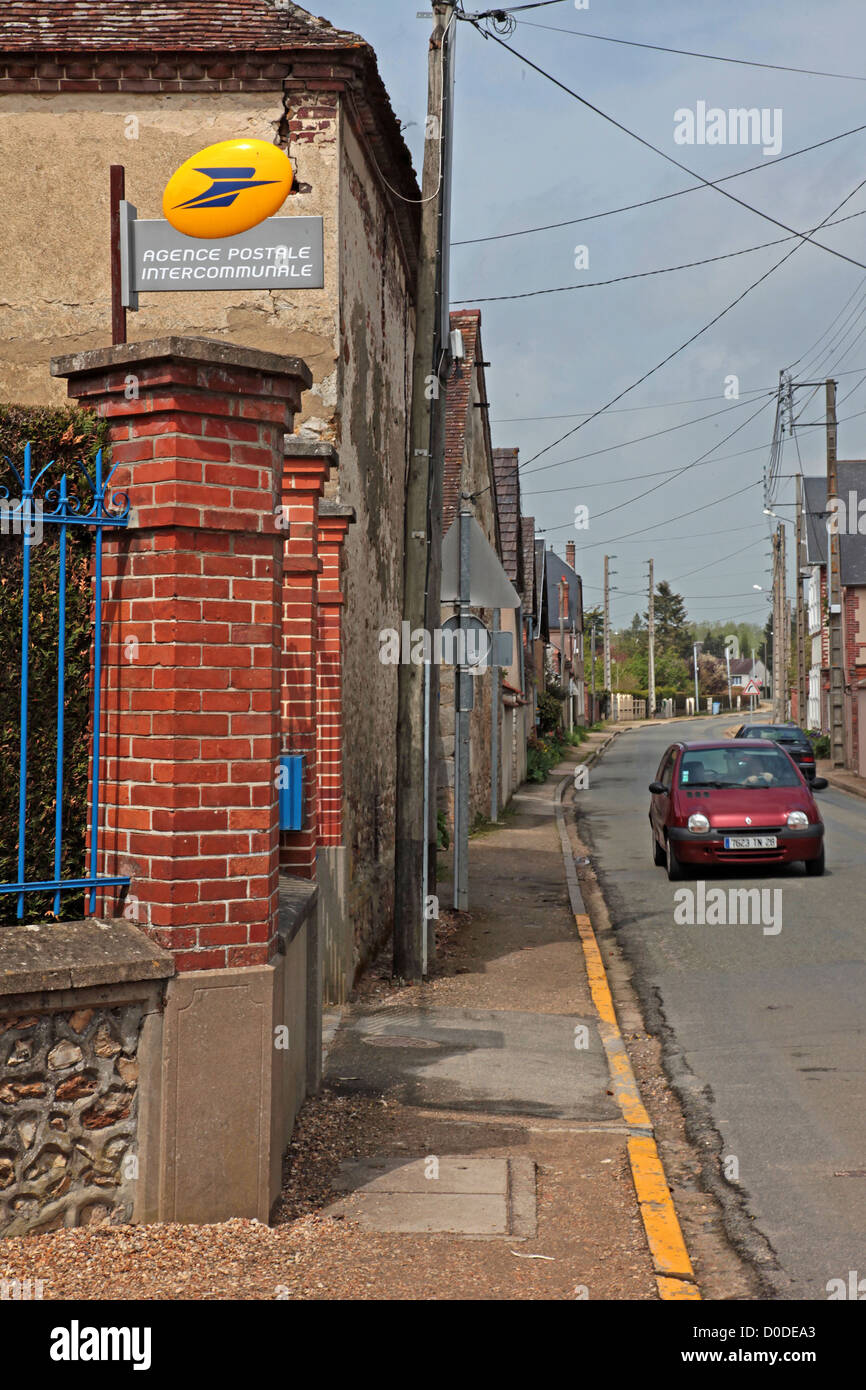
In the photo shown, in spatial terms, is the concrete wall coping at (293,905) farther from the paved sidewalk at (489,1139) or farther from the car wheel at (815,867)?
the car wheel at (815,867)

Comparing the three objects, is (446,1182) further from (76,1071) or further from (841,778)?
(841,778)

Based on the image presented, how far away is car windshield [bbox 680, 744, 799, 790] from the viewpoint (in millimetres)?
15000

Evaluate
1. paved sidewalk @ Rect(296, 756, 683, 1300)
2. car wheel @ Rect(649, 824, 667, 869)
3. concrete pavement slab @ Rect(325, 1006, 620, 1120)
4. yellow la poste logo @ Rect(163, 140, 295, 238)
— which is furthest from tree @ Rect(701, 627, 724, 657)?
yellow la poste logo @ Rect(163, 140, 295, 238)

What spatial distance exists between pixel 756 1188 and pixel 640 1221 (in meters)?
0.68

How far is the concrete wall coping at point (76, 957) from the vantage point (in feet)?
14.1

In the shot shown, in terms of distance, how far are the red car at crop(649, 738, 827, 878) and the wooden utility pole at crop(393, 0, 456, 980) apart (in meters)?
5.10

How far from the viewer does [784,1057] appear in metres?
7.46

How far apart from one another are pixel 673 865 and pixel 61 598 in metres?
10.9

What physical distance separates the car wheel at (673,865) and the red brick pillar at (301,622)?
780 cm

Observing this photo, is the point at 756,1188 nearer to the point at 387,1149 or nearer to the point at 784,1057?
the point at 387,1149

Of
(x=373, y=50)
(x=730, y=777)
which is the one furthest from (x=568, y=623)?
(x=373, y=50)

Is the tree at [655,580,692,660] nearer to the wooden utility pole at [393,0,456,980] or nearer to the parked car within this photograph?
the parked car

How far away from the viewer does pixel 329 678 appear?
8.77m

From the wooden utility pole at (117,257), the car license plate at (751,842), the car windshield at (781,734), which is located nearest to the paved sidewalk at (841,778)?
the car windshield at (781,734)
